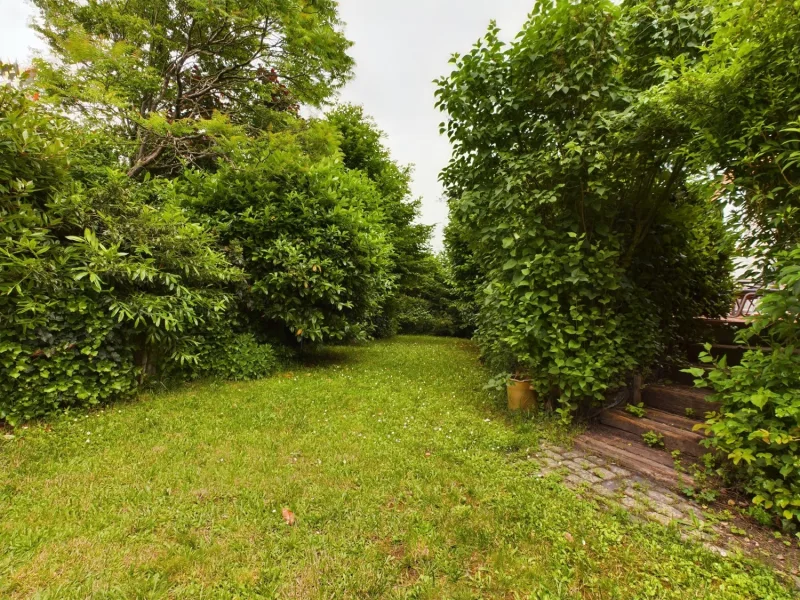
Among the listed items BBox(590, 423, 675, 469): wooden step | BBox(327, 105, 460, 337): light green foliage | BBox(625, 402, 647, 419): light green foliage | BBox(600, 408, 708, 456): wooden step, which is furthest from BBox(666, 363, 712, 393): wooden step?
BBox(327, 105, 460, 337): light green foliage

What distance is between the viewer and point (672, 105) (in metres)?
2.67

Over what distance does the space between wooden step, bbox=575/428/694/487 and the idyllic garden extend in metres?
0.14

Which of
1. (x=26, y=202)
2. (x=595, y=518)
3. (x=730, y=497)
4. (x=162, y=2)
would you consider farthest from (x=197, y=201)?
(x=730, y=497)

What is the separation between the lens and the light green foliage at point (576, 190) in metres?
3.40

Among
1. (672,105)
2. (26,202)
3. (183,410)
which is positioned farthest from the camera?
(183,410)

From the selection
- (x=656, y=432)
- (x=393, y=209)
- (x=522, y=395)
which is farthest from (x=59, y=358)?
(x=393, y=209)

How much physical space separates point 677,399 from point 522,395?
4.78 ft

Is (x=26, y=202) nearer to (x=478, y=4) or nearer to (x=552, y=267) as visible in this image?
(x=552, y=267)

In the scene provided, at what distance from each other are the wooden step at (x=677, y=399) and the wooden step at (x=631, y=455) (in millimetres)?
690

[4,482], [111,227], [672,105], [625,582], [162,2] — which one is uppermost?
[162,2]

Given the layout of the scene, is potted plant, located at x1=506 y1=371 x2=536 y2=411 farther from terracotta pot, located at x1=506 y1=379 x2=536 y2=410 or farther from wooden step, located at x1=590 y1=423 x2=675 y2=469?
wooden step, located at x1=590 y1=423 x2=675 y2=469

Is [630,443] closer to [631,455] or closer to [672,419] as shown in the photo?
[631,455]

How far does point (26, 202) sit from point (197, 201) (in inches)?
92.1

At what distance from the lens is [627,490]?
262 centimetres
